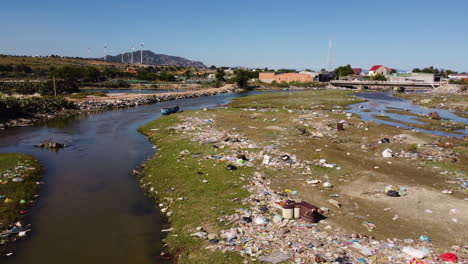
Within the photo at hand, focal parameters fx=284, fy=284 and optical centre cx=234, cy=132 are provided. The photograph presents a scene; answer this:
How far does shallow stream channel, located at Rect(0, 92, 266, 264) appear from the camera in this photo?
827 cm

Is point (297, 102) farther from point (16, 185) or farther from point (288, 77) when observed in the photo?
point (288, 77)

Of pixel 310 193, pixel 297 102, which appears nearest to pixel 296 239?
pixel 310 193

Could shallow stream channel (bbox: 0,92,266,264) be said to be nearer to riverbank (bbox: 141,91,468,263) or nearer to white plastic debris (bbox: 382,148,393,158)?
riverbank (bbox: 141,91,468,263)

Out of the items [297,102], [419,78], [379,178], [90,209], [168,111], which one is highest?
[419,78]

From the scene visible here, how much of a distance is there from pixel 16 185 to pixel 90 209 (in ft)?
14.2

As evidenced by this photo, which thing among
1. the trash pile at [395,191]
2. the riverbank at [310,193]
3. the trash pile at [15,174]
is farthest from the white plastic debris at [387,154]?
the trash pile at [15,174]

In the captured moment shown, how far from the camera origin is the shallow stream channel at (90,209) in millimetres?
8266

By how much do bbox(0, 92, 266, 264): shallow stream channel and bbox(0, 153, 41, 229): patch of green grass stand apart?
0.43m

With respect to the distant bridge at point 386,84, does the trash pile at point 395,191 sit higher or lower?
lower

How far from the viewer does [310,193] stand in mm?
10883

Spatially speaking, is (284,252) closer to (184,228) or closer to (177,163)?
(184,228)

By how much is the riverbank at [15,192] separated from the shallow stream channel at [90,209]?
32 cm

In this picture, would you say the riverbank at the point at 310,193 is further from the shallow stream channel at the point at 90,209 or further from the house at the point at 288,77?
the house at the point at 288,77

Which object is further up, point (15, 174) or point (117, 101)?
point (117, 101)
